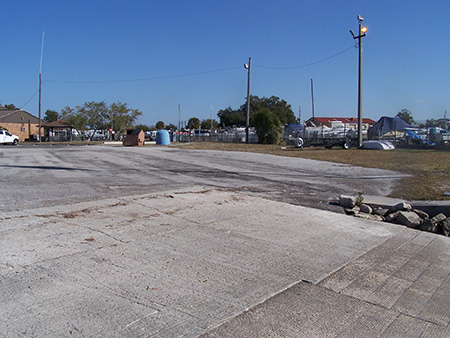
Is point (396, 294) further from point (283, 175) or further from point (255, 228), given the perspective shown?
point (283, 175)

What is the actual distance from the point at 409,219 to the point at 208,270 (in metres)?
4.86

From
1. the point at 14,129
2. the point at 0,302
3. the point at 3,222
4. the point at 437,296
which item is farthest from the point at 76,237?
the point at 14,129

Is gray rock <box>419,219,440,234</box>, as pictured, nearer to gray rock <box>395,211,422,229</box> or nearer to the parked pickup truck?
gray rock <box>395,211,422,229</box>

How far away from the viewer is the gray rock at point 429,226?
7.49 meters

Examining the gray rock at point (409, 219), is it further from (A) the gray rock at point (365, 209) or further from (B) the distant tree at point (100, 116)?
(B) the distant tree at point (100, 116)

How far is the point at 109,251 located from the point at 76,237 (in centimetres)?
81

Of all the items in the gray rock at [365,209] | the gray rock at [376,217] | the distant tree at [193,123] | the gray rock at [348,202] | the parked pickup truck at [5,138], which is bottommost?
the gray rock at [376,217]

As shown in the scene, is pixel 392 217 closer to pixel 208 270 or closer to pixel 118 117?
pixel 208 270

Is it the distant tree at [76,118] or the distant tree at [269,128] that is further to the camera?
the distant tree at [76,118]

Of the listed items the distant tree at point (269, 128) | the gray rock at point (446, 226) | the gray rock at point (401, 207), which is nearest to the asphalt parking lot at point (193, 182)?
the gray rock at point (401, 207)

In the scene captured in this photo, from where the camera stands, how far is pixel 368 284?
4449 mm

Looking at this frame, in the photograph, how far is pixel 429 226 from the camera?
24.8 feet

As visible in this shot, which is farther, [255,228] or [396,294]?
[255,228]

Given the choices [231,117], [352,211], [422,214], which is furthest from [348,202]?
[231,117]
